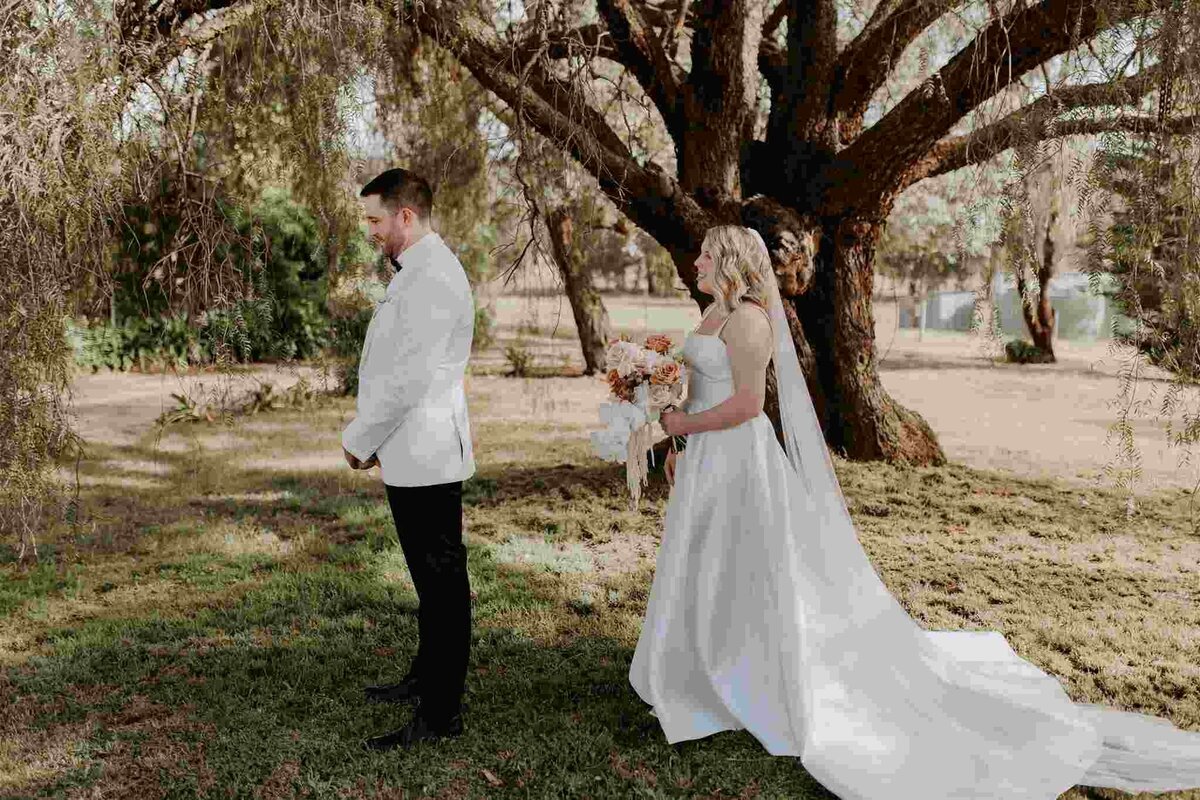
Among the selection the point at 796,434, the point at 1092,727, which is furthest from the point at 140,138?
the point at 1092,727

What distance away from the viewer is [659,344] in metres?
3.81

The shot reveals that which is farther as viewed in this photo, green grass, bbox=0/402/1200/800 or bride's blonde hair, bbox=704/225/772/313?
bride's blonde hair, bbox=704/225/772/313

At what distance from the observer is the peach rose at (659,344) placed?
12.5 ft

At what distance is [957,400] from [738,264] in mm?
11435

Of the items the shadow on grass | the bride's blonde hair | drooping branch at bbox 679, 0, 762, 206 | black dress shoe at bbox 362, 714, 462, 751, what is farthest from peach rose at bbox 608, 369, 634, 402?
drooping branch at bbox 679, 0, 762, 206

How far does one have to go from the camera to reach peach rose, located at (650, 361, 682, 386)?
3740 mm

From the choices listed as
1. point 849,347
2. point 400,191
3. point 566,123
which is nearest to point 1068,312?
point 849,347

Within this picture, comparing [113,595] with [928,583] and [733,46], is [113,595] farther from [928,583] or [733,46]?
[733,46]

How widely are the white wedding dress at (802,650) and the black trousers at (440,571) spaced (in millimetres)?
747

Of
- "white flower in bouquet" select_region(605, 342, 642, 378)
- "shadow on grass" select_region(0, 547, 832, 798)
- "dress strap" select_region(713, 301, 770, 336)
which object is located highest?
"dress strap" select_region(713, 301, 770, 336)

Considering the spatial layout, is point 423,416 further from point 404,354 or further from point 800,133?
point 800,133

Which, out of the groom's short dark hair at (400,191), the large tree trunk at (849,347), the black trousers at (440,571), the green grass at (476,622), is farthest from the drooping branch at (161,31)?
the large tree trunk at (849,347)

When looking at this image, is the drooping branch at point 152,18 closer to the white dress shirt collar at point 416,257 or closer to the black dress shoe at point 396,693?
the white dress shirt collar at point 416,257

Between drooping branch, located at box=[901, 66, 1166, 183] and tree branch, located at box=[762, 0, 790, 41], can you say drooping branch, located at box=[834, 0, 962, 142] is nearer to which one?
tree branch, located at box=[762, 0, 790, 41]
